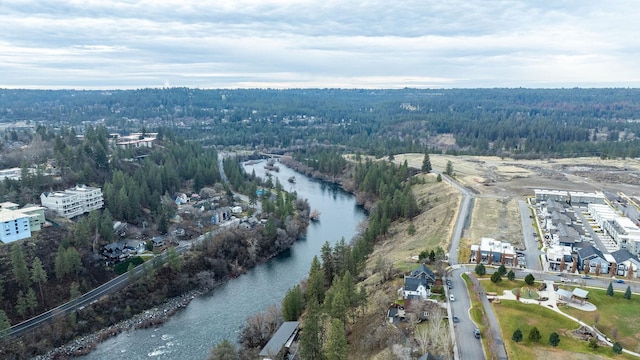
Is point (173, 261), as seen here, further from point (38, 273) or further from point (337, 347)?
point (337, 347)

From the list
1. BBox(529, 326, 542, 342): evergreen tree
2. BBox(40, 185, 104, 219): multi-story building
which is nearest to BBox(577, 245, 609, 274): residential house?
BBox(529, 326, 542, 342): evergreen tree

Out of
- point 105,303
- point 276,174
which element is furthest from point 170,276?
A: point 276,174

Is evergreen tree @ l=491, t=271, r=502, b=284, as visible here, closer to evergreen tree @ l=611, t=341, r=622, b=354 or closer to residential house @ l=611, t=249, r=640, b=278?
evergreen tree @ l=611, t=341, r=622, b=354

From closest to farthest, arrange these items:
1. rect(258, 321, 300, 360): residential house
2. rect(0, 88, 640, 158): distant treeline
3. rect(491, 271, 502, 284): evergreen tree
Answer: rect(258, 321, 300, 360): residential house → rect(491, 271, 502, 284): evergreen tree → rect(0, 88, 640, 158): distant treeline

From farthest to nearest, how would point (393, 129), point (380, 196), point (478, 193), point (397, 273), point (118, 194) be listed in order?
point (393, 129) < point (380, 196) < point (478, 193) < point (118, 194) < point (397, 273)

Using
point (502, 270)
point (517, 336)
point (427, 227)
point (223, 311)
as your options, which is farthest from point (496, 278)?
point (223, 311)

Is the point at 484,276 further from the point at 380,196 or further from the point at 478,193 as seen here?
the point at 380,196

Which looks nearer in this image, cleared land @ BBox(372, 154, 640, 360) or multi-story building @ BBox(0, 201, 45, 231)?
cleared land @ BBox(372, 154, 640, 360)
